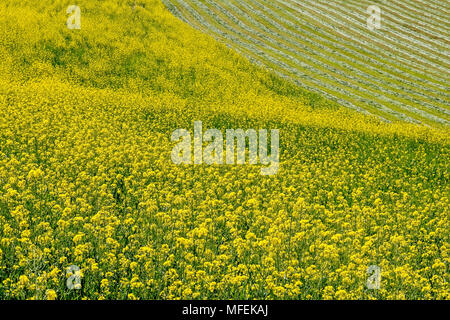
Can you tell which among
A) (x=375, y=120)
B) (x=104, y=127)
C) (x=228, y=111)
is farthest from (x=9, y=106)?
(x=375, y=120)

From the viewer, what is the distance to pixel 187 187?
459 inches

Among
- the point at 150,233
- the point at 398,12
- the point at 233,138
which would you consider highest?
the point at 398,12

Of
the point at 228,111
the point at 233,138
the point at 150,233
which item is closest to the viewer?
the point at 150,233

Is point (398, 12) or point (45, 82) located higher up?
point (398, 12)

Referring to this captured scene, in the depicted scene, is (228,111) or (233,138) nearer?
(233,138)

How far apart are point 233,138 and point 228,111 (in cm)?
495

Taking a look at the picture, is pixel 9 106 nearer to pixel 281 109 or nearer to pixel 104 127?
pixel 104 127

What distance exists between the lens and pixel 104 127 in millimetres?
17266

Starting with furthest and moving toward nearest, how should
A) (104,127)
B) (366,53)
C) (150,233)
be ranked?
1. (366,53)
2. (104,127)
3. (150,233)

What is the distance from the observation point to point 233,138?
1941 cm

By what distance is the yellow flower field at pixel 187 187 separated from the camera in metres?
6.96

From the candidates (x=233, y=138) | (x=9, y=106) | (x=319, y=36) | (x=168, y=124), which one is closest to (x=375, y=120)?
(x=233, y=138)

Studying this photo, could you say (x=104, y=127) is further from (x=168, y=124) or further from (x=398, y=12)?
(x=398, y=12)

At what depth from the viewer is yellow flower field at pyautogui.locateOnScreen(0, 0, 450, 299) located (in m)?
6.96
